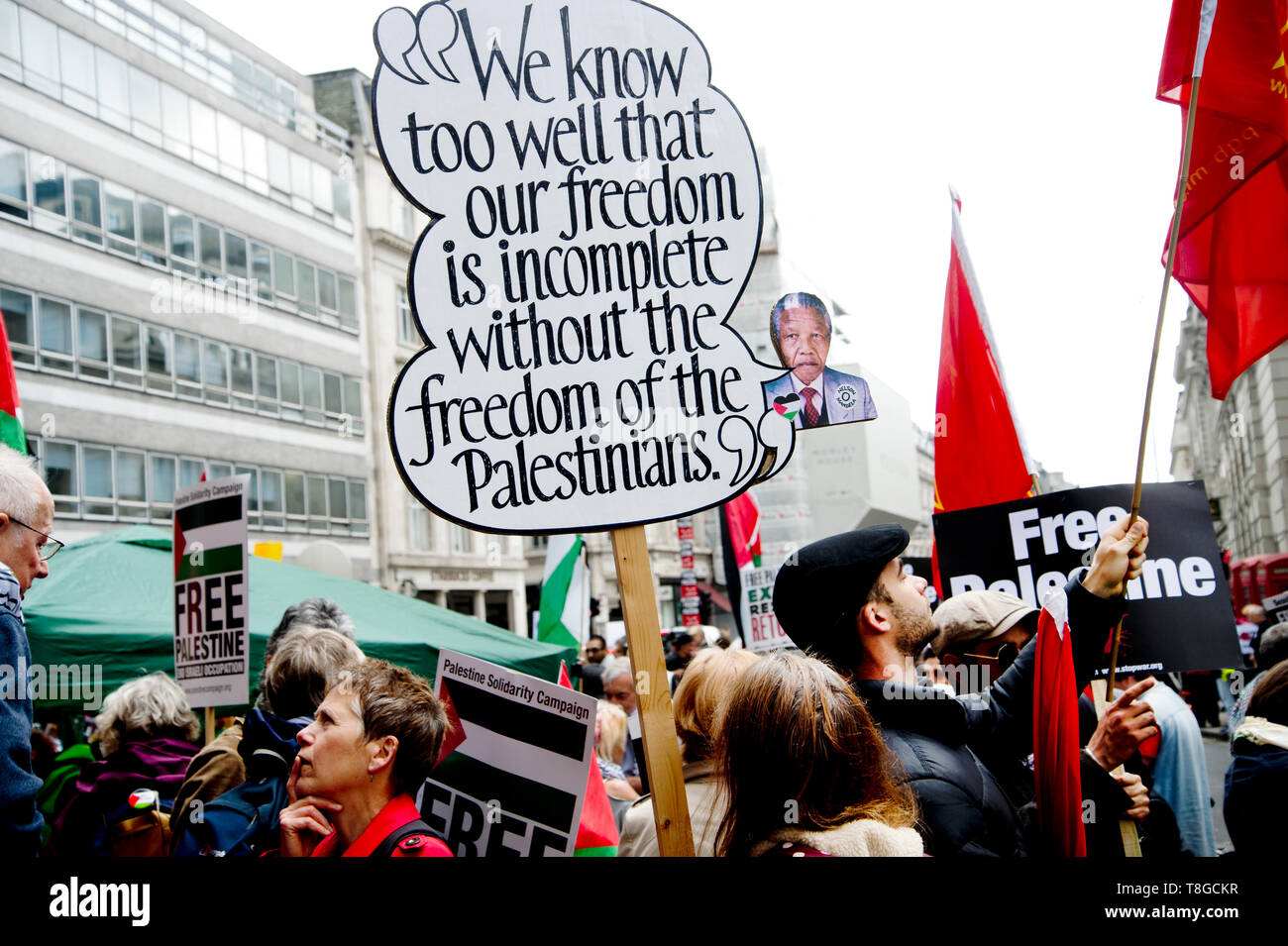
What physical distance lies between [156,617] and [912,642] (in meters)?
5.16

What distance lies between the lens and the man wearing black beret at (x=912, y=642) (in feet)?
7.87

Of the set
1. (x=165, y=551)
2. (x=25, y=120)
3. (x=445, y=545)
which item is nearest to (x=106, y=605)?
(x=165, y=551)

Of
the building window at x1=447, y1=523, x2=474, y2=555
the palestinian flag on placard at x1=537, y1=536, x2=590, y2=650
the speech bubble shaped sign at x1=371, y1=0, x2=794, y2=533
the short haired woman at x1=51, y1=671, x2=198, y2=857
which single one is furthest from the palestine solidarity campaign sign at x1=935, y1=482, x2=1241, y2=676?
the building window at x1=447, y1=523, x2=474, y2=555

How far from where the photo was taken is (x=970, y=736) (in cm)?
260

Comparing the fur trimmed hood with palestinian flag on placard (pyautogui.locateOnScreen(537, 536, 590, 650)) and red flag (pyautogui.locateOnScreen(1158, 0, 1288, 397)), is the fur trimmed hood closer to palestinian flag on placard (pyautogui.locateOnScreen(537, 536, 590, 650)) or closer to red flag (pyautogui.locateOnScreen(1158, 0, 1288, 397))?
red flag (pyautogui.locateOnScreen(1158, 0, 1288, 397))

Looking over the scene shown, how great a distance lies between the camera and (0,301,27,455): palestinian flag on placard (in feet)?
13.0

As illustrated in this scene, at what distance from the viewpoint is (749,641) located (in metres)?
7.51

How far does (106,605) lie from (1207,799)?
5889mm

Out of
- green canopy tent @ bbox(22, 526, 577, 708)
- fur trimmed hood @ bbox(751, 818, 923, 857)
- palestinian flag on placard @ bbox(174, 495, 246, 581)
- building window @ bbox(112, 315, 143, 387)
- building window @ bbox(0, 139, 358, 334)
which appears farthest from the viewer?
building window @ bbox(112, 315, 143, 387)

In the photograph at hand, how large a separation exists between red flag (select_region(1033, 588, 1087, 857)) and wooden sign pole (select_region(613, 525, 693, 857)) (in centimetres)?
77

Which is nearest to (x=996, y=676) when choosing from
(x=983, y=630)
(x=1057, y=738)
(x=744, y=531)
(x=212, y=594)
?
(x=983, y=630)

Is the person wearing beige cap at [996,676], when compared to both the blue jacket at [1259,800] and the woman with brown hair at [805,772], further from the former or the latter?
the woman with brown hair at [805,772]

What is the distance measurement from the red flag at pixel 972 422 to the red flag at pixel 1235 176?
692 mm

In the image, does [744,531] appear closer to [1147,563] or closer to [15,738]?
[1147,563]
